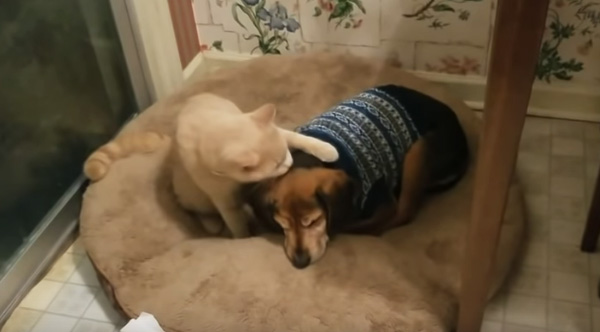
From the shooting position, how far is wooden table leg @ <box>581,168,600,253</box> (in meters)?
1.38

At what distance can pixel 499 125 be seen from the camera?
3.05 feet

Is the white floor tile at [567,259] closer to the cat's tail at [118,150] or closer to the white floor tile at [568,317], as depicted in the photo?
the white floor tile at [568,317]

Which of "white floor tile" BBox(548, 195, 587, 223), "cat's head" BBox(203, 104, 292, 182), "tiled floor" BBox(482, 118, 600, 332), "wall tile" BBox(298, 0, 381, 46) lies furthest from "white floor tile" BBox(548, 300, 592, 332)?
"wall tile" BBox(298, 0, 381, 46)

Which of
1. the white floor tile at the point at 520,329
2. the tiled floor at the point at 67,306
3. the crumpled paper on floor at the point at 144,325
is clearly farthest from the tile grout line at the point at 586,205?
the tiled floor at the point at 67,306

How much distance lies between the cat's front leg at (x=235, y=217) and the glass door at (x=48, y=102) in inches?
17.1

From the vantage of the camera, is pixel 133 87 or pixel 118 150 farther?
pixel 133 87

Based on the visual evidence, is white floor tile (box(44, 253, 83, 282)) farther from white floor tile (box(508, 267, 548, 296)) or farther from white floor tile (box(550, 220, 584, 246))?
white floor tile (box(550, 220, 584, 246))

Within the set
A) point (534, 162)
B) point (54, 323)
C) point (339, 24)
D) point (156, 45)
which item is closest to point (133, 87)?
point (156, 45)

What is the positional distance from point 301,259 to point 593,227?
61 cm

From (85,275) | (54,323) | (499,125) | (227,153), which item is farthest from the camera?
(85,275)

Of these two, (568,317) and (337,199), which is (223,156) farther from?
(568,317)

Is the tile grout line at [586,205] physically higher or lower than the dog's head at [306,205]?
lower

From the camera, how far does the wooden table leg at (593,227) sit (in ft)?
4.52

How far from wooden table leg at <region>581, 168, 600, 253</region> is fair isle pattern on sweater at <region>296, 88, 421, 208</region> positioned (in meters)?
0.37
